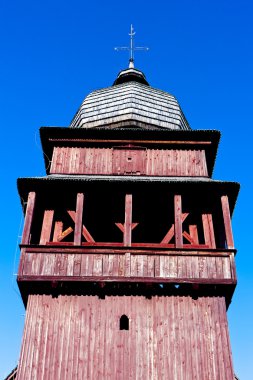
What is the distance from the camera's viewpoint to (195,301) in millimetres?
17359

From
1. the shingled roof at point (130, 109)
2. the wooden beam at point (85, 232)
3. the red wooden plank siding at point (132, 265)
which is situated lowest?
the red wooden plank siding at point (132, 265)

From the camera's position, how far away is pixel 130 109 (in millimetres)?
24719

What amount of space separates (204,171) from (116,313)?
704 centimetres

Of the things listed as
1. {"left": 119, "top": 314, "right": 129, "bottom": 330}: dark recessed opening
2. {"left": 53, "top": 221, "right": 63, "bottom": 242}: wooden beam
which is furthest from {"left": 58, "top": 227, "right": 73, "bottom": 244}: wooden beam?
{"left": 119, "top": 314, "right": 129, "bottom": 330}: dark recessed opening

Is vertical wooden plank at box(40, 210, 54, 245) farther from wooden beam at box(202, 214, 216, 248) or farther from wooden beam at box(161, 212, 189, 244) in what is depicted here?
wooden beam at box(202, 214, 216, 248)

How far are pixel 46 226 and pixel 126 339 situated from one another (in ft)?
15.6

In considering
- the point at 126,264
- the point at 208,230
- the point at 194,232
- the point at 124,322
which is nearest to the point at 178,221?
the point at 208,230

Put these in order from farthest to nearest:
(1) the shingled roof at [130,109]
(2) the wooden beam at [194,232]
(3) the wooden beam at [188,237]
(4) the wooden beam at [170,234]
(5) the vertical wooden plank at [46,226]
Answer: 1. (1) the shingled roof at [130,109]
2. (2) the wooden beam at [194,232]
3. (3) the wooden beam at [188,237]
4. (4) the wooden beam at [170,234]
5. (5) the vertical wooden plank at [46,226]

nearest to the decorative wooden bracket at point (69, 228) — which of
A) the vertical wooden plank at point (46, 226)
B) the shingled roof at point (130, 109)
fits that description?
the vertical wooden plank at point (46, 226)

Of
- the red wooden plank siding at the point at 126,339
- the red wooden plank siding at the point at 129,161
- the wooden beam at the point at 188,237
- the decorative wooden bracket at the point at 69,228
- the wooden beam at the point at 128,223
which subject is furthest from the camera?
the red wooden plank siding at the point at 129,161

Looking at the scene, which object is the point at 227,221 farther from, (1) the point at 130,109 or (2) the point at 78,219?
(1) the point at 130,109

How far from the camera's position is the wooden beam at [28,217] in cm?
1834

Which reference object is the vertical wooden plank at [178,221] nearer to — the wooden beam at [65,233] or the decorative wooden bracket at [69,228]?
the decorative wooden bracket at [69,228]

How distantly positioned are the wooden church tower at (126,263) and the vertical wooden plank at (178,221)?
0.10 m
